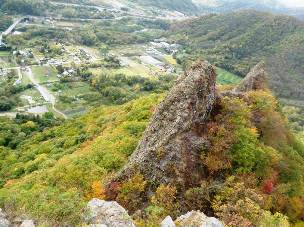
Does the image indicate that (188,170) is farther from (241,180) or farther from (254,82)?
(254,82)

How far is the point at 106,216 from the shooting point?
3194 cm

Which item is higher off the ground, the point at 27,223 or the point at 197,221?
the point at 27,223

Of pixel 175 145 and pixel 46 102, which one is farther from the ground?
pixel 175 145

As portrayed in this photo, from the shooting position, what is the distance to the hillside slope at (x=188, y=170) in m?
37.4

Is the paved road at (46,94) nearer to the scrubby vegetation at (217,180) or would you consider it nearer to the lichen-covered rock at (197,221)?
the scrubby vegetation at (217,180)

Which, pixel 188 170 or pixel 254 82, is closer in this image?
pixel 188 170

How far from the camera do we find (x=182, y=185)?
142 feet

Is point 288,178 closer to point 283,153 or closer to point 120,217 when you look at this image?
point 283,153

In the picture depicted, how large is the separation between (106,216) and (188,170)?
48.7ft

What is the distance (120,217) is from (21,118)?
113 meters

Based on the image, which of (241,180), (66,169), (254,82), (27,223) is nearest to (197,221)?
(27,223)

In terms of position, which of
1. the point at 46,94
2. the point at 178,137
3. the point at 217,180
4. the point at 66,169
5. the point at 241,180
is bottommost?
the point at 46,94

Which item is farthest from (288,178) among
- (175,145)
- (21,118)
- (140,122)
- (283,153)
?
(21,118)

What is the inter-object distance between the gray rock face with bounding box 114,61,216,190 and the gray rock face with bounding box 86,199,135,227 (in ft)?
33.4
